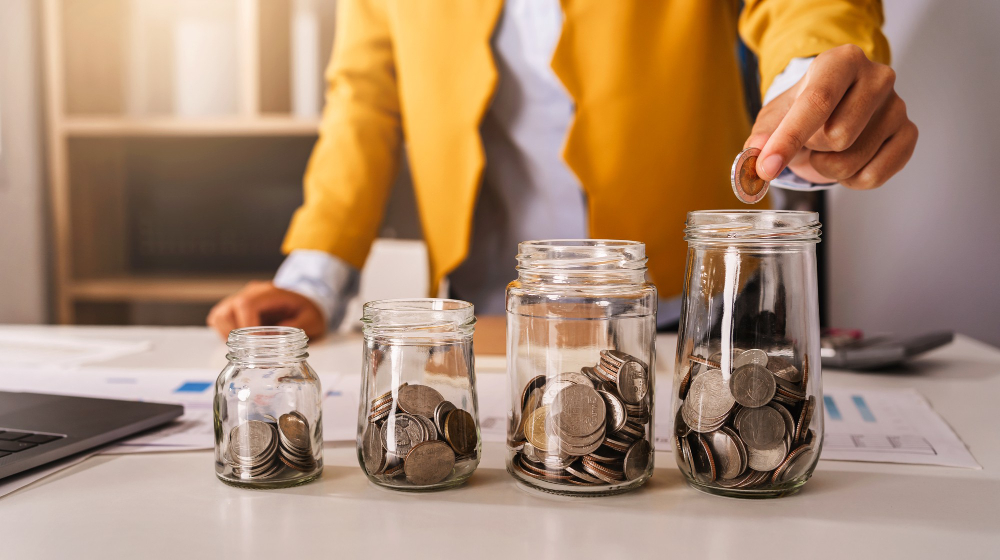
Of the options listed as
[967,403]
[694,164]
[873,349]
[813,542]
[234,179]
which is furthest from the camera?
[234,179]

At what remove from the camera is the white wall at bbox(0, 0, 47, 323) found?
227 centimetres

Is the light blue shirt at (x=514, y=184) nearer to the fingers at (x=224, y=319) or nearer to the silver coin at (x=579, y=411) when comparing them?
the fingers at (x=224, y=319)

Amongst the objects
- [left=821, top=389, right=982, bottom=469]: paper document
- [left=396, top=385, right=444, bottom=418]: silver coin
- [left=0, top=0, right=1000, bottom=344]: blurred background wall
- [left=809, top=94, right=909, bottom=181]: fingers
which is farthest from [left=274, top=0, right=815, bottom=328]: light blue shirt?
[left=0, top=0, right=1000, bottom=344]: blurred background wall

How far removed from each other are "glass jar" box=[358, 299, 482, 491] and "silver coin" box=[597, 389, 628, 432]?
0.09 m

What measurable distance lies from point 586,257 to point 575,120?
0.78 m

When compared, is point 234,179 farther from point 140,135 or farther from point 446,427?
point 446,427

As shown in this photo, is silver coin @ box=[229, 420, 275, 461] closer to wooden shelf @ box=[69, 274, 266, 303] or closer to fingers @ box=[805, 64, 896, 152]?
fingers @ box=[805, 64, 896, 152]

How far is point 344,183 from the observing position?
1.32m

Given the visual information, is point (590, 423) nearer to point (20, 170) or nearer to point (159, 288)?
point (159, 288)

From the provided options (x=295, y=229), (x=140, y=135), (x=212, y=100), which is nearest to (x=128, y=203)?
(x=140, y=135)

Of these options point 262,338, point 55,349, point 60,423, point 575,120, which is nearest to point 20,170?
point 55,349

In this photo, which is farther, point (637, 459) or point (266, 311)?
point (266, 311)

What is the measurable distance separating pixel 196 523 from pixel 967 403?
28.9 inches

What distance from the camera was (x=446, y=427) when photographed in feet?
1.56
